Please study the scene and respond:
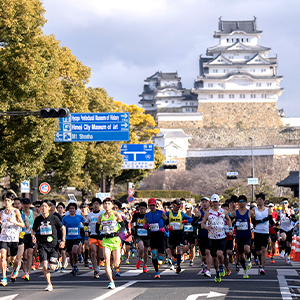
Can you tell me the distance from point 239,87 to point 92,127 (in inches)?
2487

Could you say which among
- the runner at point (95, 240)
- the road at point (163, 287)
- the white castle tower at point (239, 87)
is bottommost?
the road at point (163, 287)

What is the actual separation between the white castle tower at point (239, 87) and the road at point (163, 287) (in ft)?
243

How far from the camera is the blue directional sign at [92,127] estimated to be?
26.1 m

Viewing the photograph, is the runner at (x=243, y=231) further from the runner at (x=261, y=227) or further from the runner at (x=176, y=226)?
the runner at (x=176, y=226)

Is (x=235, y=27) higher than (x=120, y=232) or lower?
higher

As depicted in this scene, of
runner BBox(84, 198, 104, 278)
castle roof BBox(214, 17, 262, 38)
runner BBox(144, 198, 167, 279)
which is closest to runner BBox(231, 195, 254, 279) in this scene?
runner BBox(144, 198, 167, 279)

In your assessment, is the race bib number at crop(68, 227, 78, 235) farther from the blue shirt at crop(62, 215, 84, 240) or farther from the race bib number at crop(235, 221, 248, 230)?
the race bib number at crop(235, 221, 248, 230)

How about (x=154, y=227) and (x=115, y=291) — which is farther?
(x=154, y=227)

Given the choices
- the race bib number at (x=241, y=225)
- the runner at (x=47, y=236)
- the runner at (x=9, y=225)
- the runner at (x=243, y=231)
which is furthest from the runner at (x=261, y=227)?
the runner at (x=9, y=225)

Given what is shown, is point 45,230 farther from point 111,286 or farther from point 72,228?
point 72,228

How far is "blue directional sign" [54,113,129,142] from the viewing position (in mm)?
26109

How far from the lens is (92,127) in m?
26.3

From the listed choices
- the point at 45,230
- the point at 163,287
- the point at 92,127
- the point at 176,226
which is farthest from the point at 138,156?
the point at 163,287

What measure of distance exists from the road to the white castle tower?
243 feet
